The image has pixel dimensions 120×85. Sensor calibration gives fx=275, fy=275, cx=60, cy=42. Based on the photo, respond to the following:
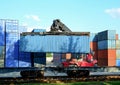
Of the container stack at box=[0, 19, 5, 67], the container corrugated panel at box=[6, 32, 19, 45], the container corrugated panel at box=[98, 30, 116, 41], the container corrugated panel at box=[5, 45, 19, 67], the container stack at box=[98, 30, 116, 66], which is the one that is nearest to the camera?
the container corrugated panel at box=[5, 45, 19, 67]

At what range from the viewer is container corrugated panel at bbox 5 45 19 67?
39812 millimetres

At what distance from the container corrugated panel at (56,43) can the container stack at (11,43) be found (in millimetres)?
7490

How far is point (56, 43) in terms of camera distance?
3216cm

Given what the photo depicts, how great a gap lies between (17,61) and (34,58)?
2870mm

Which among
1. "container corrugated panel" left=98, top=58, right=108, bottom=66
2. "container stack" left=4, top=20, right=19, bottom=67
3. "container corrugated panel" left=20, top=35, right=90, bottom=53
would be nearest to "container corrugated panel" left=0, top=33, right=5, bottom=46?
"container stack" left=4, top=20, right=19, bottom=67

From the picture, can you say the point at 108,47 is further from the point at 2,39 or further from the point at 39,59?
the point at 2,39

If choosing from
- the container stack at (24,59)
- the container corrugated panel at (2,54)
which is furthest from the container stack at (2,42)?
the container stack at (24,59)

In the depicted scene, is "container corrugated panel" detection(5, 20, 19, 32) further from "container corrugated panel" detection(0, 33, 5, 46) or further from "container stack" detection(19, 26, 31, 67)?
"container stack" detection(19, 26, 31, 67)

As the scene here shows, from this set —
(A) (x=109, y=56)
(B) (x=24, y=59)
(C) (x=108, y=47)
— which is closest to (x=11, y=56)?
(B) (x=24, y=59)

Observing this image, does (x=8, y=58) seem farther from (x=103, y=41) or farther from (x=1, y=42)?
(x=103, y=41)

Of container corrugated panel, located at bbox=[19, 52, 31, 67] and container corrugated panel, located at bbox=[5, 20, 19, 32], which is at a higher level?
container corrugated panel, located at bbox=[5, 20, 19, 32]

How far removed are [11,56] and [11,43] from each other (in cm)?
191

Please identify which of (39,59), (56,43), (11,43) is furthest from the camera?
(11,43)

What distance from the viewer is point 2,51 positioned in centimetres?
4009
